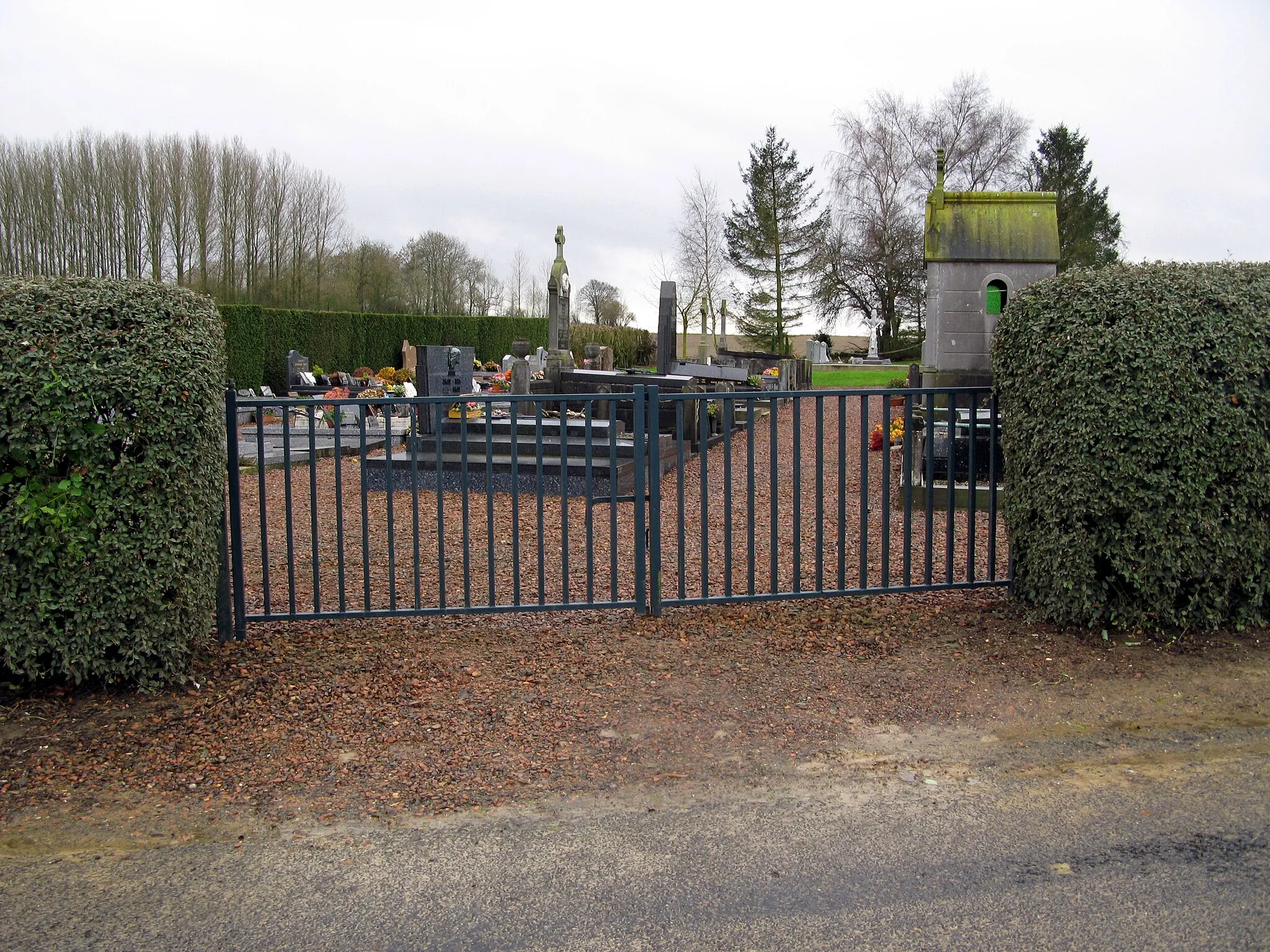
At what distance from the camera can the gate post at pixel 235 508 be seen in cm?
480

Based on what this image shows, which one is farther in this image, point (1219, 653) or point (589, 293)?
point (589, 293)

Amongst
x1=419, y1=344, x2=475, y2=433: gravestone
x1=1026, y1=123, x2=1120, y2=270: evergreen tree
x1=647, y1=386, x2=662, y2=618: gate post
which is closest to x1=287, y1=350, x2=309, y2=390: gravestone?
x1=419, y1=344, x2=475, y2=433: gravestone

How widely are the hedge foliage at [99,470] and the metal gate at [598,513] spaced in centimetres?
67

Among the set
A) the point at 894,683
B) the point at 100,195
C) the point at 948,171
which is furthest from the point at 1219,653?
the point at 948,171

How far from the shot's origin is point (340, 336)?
28688mm

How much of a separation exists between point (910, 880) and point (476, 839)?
→ 1.31 m

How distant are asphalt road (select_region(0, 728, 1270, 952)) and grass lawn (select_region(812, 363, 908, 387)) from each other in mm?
25154

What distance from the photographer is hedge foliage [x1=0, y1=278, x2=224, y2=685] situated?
152 inches

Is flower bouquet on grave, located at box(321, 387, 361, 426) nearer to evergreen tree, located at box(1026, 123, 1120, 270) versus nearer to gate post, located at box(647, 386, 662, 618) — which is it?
gate post, located at box(647, 386, 662, 618)

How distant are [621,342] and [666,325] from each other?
60.6ft

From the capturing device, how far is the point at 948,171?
139 ft

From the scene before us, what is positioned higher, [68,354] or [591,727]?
[68,354]

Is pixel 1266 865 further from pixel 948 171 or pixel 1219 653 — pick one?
pixel 948 171

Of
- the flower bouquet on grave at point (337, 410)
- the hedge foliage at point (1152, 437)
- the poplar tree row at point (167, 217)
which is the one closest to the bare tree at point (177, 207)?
the poplar tree row at point (167, 217)
